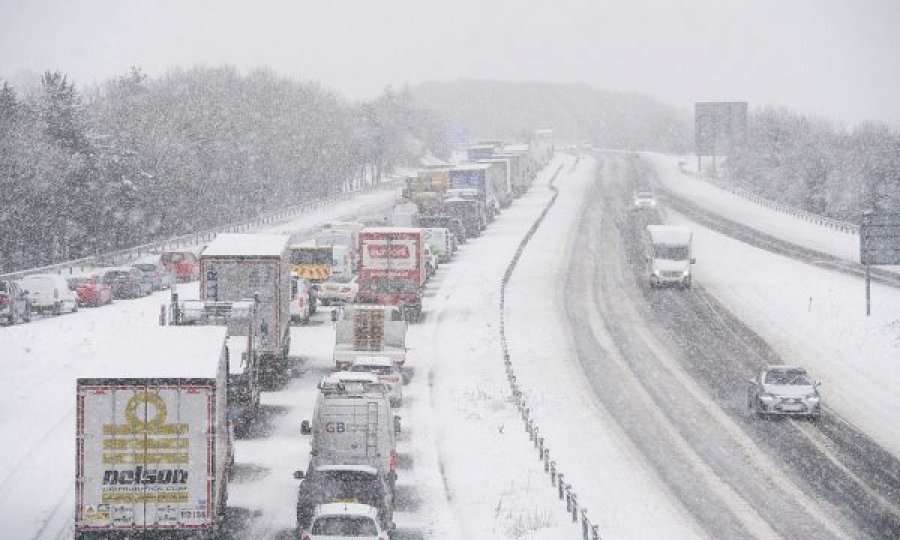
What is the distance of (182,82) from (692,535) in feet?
467

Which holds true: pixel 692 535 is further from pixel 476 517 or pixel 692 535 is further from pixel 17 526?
pixel 17 526

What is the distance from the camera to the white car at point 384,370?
35.1 meters

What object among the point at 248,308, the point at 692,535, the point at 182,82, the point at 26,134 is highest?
the point at 182,82

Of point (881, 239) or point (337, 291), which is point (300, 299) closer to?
point (337, 291)

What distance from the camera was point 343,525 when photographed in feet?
67.8

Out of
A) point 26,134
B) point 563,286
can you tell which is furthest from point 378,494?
point 26,134

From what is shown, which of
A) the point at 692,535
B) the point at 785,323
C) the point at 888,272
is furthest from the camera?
the point at 888,272

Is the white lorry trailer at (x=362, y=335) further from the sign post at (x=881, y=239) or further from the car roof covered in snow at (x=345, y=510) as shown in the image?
the sign post at (x=881, y=239)

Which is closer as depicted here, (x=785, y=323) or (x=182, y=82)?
(x=785, y=323)

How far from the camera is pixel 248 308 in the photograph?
3291 cm

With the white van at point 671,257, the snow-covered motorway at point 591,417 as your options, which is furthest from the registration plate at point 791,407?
the white van at point 671,257

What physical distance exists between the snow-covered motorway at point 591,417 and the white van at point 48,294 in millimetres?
915

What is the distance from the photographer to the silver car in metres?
35.6

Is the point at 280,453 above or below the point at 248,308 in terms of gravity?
below
